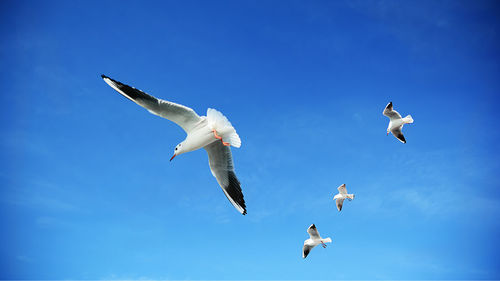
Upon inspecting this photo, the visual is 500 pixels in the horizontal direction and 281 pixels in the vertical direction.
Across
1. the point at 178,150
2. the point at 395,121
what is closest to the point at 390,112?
the point at 395,121

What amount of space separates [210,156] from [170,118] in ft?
4.04

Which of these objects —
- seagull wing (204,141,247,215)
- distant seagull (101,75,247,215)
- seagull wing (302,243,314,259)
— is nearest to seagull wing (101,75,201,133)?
distant seagull (101,75,247,215)

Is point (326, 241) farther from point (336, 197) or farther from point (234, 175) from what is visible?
point (234, 175)

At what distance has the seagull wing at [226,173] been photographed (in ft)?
23.0

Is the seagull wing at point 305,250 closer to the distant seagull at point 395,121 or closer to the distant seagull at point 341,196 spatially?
the distant seagull at point 341,196

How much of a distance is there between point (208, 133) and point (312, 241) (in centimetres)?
532

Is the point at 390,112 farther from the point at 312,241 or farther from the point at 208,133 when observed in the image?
the point at 208,133

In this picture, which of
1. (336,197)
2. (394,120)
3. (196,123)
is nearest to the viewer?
(196,123)

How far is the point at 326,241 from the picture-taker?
1010cm

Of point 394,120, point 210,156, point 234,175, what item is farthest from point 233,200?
point 394,120

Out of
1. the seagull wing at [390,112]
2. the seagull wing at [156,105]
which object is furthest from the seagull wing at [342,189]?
the seagull wing at [156,105]

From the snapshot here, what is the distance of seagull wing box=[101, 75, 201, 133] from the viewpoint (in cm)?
585

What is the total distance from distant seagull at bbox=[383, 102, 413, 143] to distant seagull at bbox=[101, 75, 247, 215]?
5.63 metres

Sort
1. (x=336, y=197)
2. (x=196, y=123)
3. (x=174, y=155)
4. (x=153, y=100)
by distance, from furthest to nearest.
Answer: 1. (x=336, y=197)
2. (x=174, y=155)
3. (x=196, y=123)
4. (x=153, y=100)
